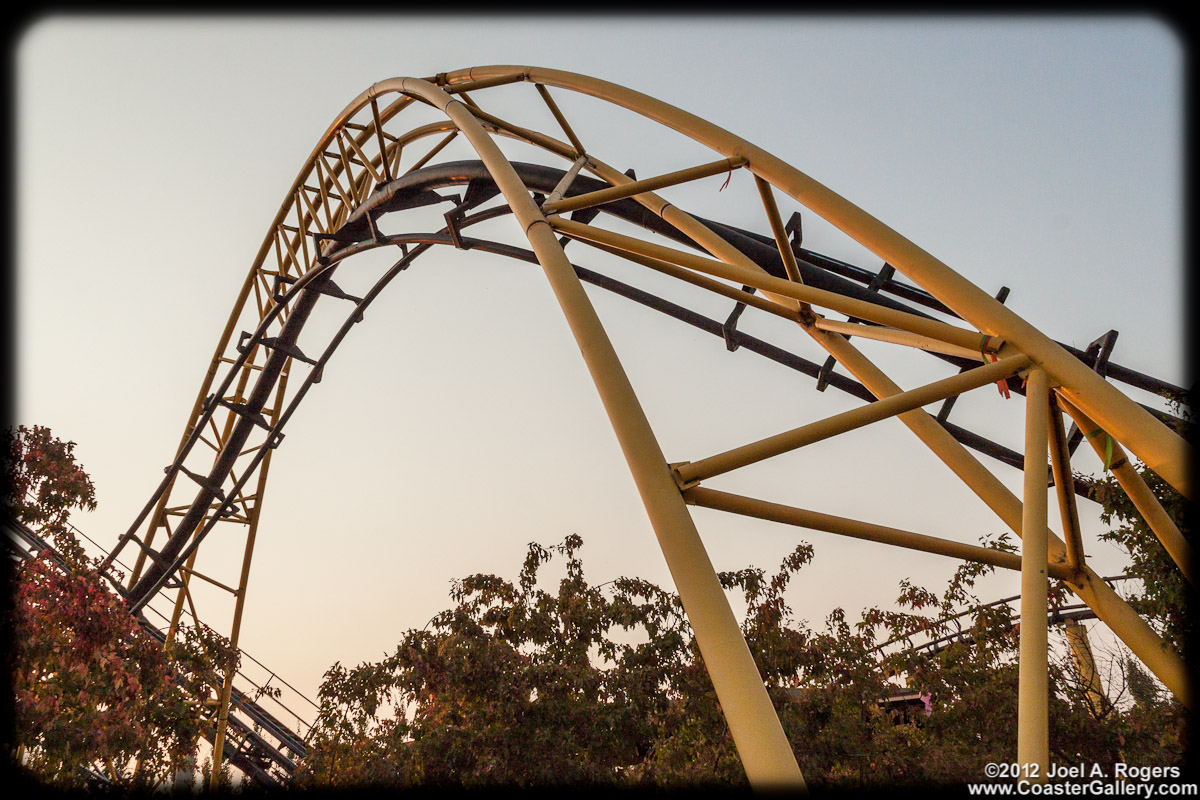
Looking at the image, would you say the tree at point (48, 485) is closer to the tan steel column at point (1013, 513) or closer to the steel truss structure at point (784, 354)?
the steel truss structure at point (784, 354)

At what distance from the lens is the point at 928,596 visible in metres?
→ 10.3

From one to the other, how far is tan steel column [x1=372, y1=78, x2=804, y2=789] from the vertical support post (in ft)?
3.54

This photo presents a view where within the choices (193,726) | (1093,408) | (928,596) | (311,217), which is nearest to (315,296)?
(311,217)

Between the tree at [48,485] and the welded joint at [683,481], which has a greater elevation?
the tree at [48,485]

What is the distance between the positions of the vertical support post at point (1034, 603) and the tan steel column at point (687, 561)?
1.08 meters

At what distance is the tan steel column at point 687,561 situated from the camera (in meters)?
2.79

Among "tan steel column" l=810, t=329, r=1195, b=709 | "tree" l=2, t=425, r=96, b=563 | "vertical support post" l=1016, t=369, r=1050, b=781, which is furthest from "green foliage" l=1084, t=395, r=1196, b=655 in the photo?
"tree" l=2, t=425, r=96, b=563

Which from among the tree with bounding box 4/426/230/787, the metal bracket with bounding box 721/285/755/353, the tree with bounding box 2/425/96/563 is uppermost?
the metal bracket with bounding box 721/285/755/353

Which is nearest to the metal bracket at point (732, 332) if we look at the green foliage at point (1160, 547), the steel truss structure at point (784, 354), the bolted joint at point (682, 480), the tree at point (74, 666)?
the steel truss structure at point (784, 354)

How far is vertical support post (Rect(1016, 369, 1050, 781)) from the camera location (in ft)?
10.4

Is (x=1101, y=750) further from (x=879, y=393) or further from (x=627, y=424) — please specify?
(x=627, y=424)

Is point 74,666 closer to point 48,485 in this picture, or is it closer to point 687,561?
point 48,485

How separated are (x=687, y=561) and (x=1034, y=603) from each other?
147 cm

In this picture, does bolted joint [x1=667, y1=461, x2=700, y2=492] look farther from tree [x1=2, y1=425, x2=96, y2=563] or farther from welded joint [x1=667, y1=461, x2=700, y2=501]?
tree [x1=2, y1=425, x2=96, y2=563]
